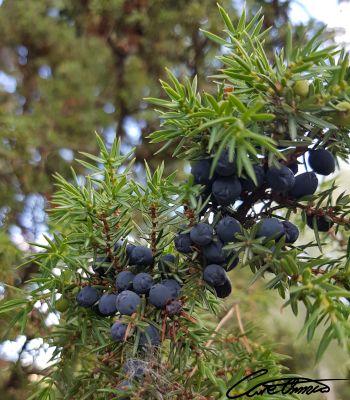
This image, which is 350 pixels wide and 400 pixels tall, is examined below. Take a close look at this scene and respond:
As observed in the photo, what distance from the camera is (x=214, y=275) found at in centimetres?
38

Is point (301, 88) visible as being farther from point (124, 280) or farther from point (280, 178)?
point (124, 280)

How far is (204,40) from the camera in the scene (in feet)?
4.93

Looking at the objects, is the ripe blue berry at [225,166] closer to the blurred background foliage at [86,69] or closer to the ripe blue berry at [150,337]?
the ripe blue berry at [150,337]

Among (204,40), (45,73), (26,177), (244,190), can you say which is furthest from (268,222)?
(45,73)

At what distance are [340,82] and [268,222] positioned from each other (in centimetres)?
12

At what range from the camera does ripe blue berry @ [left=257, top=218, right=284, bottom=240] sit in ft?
1.22

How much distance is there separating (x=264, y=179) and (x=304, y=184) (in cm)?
3

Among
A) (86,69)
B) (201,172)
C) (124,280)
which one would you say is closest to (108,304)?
(124,280)

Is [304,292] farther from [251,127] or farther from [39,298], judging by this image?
[39,298]

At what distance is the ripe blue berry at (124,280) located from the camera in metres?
0.41

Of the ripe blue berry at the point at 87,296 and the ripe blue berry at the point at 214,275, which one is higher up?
the ripe blue berry at the point at 214,275

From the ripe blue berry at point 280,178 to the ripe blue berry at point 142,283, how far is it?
123mm

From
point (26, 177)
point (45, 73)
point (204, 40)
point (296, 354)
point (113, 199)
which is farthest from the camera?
point (45, 73)

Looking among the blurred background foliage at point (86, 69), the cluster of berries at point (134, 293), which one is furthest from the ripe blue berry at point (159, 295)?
the blurred background foliage at point (86, 69)
